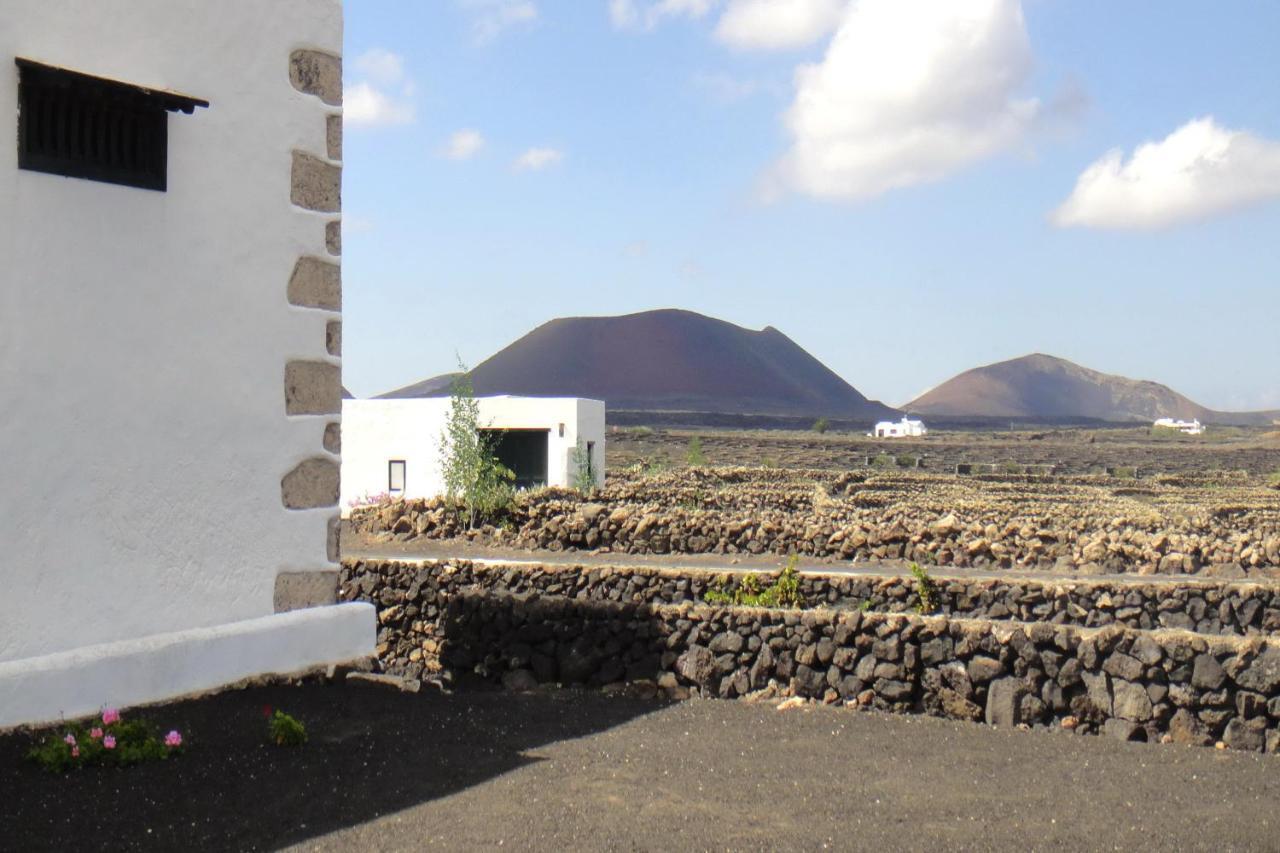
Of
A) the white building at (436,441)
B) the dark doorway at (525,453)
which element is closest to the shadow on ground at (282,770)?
the white building at (436,441)

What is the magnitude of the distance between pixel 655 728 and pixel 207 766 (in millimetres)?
2295

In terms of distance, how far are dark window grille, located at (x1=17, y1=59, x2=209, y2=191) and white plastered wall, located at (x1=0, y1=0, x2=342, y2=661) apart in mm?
59

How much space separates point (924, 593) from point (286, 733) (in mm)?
8583

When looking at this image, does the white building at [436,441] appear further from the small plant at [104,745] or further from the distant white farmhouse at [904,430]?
the distant white farmhouse at [904,430]

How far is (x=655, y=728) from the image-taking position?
6.74 metres

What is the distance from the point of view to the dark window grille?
5.85m

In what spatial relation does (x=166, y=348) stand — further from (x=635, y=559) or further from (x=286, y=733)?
(x=635, y=559)

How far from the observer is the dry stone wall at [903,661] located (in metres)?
7.06

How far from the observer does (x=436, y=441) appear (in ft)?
96.4

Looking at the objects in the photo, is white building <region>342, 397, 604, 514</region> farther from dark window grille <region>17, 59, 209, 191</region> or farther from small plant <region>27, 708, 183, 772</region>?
small plant <region>27, 708, 183, 772</region>

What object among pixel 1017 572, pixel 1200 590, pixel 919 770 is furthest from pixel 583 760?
pixel 1017 572

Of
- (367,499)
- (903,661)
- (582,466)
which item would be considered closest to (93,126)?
(903,661)

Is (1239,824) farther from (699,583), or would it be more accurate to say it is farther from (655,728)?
(699,583)

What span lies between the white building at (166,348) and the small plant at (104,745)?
0.27 metres
